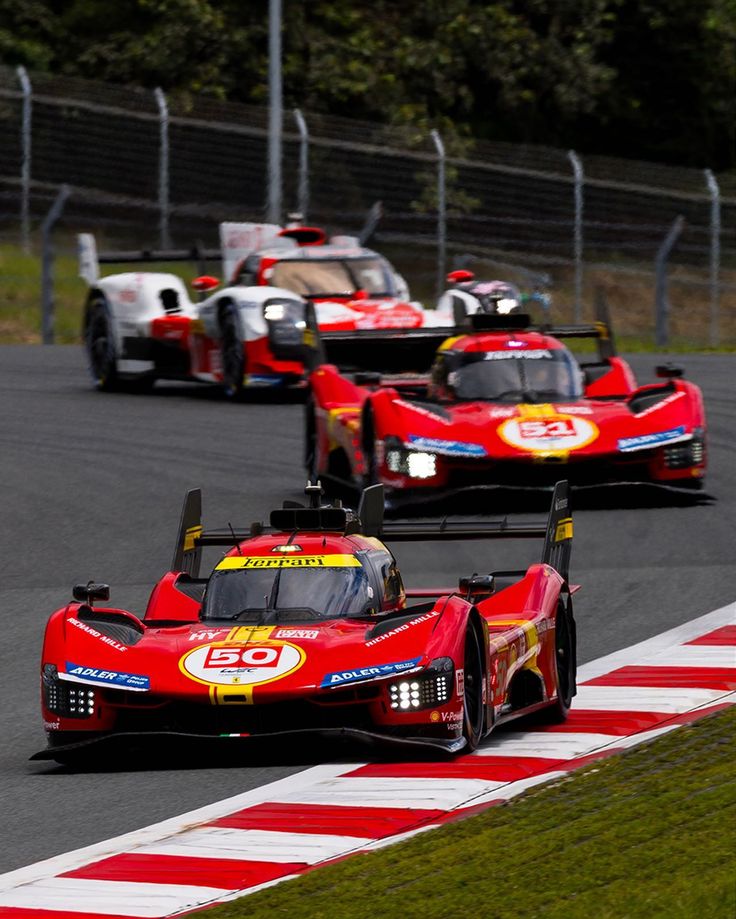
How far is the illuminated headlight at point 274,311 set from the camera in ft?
69.2

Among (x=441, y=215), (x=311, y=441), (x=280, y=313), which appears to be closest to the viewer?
(x=311, y=441)

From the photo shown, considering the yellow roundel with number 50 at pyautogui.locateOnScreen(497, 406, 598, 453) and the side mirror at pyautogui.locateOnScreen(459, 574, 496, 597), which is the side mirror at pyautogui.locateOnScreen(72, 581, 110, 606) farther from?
the yellow roundel with number 50 at pyautogui.locateOnScreen(497, 406, 598, 453)

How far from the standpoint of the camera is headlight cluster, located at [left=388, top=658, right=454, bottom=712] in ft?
26.8

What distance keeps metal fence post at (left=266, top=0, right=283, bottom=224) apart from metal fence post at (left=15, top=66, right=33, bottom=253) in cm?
342

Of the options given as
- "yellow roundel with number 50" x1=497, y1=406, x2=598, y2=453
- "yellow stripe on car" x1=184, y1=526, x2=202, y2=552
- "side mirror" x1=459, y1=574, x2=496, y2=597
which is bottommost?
"yellow roundel with number 50" x1=497, y1=406, x2=598, y2=453

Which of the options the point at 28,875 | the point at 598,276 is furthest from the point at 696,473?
the point at 598,276

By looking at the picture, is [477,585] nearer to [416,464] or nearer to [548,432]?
[416,464]

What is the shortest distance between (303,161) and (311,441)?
14.3 metres

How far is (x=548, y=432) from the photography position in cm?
1541

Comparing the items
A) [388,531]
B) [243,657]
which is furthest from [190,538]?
[243,657]

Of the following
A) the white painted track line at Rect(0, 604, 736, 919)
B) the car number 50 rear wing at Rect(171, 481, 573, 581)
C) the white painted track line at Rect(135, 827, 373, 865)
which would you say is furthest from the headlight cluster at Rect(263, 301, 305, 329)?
the white painted track line at Rect(135, 827, 373, 865)

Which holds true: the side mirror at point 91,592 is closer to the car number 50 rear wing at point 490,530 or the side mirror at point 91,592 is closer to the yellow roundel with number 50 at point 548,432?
the car number 50 rear wing at point 490,530

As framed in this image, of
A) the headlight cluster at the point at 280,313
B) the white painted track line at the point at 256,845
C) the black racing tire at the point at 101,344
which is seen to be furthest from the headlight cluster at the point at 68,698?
the black racing tire at the point at 101,344

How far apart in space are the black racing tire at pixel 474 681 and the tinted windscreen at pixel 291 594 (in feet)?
1.99
